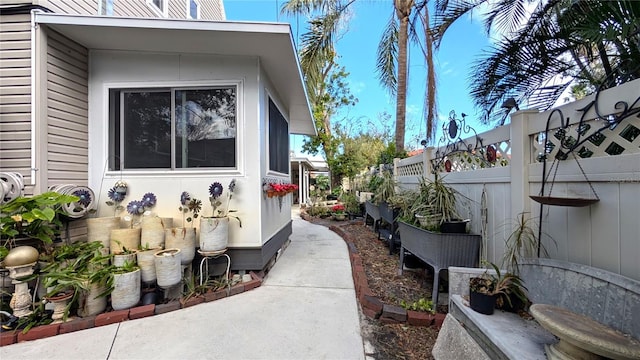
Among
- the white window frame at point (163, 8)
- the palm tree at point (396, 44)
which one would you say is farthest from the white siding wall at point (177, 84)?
the palm tree at point (396, 44)

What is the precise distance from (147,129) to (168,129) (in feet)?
0.89

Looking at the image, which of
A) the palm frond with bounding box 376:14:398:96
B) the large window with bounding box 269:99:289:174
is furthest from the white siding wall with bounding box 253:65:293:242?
the palm frond with bounding box 376:14:398:96

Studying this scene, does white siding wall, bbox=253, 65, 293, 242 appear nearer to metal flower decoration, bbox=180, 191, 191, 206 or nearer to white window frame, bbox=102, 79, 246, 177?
white window frame, bbox=102, 79, 246, 177

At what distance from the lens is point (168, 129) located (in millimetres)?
3428

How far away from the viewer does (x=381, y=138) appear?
16.0 metres

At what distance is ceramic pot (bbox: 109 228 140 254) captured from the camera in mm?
2902

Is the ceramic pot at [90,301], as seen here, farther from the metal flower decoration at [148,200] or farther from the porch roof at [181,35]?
the porch roof at [181,35]


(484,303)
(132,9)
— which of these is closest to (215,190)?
(484,303)

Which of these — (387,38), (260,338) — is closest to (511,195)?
(260,338)

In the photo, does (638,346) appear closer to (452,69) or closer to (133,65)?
(133,65)

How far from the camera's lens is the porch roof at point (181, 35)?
9.55 ft

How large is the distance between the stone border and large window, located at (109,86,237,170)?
147cm

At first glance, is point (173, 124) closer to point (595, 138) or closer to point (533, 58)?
point (595, 138)

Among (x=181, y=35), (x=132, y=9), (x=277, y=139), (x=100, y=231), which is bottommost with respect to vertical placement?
(x=100, y=231)
